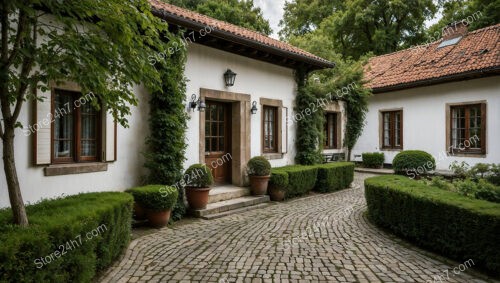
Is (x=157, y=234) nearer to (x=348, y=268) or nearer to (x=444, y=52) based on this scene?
(x=348, y=268)

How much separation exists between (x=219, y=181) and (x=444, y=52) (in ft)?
39.1

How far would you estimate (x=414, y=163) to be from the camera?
38.8 ft

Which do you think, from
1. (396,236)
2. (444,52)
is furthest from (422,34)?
(396,236)

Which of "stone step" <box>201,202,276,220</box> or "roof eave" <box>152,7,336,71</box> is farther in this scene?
"stone step" <box>201,202,276,220</box>

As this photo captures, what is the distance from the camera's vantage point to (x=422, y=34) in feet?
73.6

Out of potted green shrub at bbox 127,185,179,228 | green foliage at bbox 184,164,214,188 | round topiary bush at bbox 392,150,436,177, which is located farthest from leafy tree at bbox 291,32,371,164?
potted green shrub at bbox 127,185,179,228

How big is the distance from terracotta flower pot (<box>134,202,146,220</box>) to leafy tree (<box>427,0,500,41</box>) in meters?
16.5

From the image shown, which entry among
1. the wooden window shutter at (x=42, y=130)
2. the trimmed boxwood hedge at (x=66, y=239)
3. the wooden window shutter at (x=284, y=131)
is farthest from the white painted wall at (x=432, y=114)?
the wooden window shutter at (x=42, y=130)

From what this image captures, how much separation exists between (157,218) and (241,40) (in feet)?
15.0

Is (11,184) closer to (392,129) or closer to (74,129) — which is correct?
(74,129)

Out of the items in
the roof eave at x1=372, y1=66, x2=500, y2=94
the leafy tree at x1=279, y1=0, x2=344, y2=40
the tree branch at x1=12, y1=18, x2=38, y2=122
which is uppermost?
the leafy tree at x1=279, y1=0, x2=344, y2=40

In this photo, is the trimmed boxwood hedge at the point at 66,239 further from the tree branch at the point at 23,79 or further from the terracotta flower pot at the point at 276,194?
the terracotta flower pot at the point at 276,194

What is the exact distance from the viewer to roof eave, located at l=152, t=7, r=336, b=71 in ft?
20.4

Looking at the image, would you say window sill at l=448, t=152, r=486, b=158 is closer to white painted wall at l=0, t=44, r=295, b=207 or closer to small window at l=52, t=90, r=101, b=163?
white painted wall at l=0, t=44, r=295, b=207
